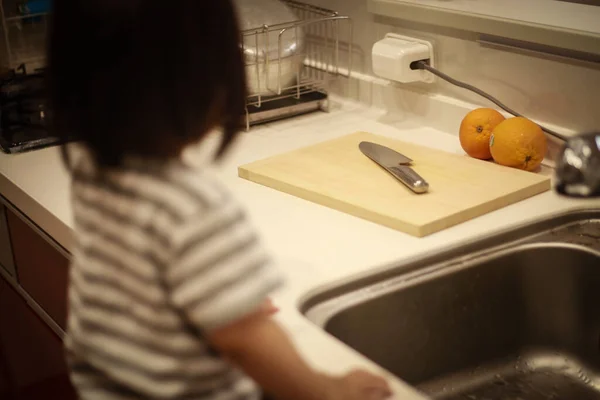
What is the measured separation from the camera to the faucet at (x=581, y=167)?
678 mm

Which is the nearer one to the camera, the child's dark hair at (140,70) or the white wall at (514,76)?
the child's dark hair at (140,70)

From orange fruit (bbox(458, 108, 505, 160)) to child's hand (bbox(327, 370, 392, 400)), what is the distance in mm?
611

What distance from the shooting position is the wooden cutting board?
40.3 inches

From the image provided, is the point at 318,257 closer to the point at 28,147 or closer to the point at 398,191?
the point at 398,191

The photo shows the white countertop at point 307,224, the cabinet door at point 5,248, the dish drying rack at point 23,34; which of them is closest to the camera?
the white countertop at point 307,224

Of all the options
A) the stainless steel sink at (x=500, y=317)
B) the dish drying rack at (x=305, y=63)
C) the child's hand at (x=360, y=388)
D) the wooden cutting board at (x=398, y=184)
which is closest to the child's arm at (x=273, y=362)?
the child's hand at (x=360, y=388)

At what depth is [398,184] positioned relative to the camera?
111 centimetres

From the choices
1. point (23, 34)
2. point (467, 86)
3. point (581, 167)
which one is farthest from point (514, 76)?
point (23, 34)

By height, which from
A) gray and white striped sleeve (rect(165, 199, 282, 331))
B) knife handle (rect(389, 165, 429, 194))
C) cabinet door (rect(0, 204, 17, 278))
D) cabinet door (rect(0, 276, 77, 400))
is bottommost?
cabinet door (rect(0, 276, 77, 400))

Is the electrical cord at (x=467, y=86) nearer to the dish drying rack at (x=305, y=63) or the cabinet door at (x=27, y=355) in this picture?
the dish drying rack at (x=305, y=63)

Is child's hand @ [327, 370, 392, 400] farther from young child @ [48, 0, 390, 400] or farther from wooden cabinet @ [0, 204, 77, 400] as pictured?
wooden cabinet @ [0, 204, 77, 400]

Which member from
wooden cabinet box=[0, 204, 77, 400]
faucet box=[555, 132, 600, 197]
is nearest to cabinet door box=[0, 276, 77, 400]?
wooden cabinet box=[0, 204, 77, 400]

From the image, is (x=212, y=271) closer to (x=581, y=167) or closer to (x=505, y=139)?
(x=581, y=167)

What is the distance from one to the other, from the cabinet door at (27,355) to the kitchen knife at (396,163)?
0.55m
